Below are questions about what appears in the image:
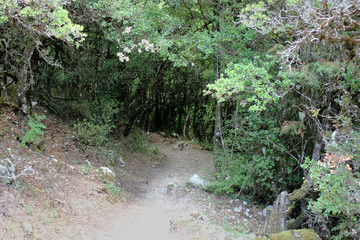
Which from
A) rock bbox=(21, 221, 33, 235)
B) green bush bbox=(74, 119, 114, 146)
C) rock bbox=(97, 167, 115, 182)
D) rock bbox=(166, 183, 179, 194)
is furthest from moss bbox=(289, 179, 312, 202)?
green bush bbox=(74, 119, 114, 146)

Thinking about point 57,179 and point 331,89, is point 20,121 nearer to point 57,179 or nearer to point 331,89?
point 57,179

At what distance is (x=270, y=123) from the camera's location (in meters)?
6.99

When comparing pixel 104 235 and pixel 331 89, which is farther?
pixel 331 89

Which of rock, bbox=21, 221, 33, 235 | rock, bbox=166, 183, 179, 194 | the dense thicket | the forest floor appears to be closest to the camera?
rock, bbox=21, 221, 33, 235

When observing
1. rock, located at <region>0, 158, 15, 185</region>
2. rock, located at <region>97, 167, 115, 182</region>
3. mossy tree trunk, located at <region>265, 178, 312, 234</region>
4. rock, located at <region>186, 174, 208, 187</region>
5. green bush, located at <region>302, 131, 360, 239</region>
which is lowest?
rock, located at <region>186, 174, 208, 187</region>

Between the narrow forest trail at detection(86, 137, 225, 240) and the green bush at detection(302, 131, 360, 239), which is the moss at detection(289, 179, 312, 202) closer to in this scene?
the green bush at detection(302, 131, 360, 239)

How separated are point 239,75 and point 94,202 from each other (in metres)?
4.05

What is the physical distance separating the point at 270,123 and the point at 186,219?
119 inches

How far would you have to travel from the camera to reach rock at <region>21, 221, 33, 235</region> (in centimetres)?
429

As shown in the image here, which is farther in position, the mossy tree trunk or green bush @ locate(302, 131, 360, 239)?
the mossy tree trunk

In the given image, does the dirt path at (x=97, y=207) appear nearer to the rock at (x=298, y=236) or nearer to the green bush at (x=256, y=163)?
the green bush at (x=256, y=163)

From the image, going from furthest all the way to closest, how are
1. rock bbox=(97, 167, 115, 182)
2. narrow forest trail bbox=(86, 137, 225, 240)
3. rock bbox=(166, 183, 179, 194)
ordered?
1. rock bbox=(166, 183, 179, 194)
2. rock bbox=(97, 167, 115, 182)
3. narrow forest trail bbox=(86, 137, 225, 240)

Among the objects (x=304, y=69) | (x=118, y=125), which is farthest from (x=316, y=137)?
(x=118, y=125)

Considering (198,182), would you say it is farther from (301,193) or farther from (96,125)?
(96,125)
